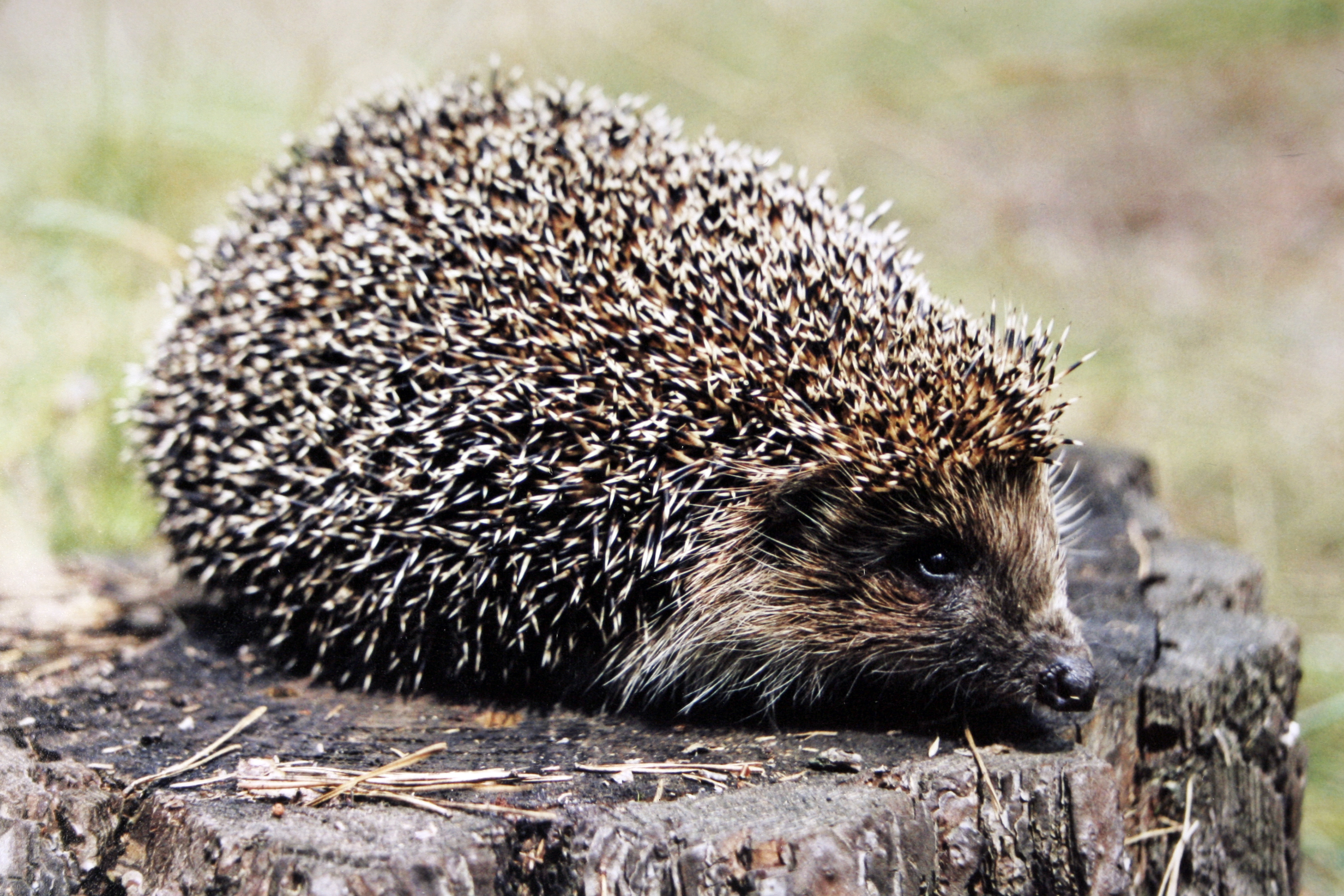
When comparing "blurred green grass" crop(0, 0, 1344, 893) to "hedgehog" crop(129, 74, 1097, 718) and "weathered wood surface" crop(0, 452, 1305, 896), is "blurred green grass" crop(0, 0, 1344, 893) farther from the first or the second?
"weathered wood surface" crop(0, 452, 1305, 896)

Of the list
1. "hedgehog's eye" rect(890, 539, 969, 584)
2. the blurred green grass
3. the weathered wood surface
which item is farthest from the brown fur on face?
the blurred green grass

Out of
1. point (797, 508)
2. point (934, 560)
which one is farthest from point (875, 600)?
point (797, 508)

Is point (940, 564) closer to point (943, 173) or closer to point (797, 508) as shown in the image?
point (797, 508)

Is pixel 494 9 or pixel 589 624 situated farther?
pixel 494 9

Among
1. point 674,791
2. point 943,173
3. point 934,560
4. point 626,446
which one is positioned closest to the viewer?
point 674,791

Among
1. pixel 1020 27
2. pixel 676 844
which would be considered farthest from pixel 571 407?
pixel 1020 27

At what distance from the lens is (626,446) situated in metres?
3.65

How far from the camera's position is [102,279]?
808 centimetres

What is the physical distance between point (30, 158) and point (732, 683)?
318 inches

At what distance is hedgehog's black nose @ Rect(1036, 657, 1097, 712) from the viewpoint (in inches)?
137

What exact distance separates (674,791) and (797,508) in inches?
42.4

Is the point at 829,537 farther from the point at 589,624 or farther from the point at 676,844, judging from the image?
the point at 676,844

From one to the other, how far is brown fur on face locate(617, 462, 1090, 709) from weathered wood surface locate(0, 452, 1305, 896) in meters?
0.23

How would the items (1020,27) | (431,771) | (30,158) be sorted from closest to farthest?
(431,771), (30,158), (1020,27)
